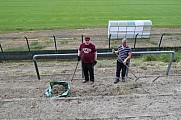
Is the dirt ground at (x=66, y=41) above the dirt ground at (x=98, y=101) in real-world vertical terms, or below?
below

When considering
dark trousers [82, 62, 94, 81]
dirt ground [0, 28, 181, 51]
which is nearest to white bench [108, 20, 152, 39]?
dirt ground [0, 28, 181, 51]

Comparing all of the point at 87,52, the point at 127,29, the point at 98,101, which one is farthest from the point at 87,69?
the point at 127,29

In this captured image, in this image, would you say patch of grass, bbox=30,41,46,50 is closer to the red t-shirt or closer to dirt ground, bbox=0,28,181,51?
dirt ground, bbox=0,28,181,51

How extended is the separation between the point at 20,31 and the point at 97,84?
59.8 ft

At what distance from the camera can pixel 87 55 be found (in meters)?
7.03

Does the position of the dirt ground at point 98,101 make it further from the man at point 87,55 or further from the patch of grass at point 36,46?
the patch of grass at point 36,46

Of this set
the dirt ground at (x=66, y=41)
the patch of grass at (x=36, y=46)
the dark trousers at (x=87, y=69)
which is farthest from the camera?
the dirt ground at (x=66, y=41)

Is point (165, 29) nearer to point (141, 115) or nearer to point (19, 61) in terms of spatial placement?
point (19, 61)

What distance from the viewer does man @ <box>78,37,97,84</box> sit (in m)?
6.97

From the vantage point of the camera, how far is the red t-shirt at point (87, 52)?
698cm

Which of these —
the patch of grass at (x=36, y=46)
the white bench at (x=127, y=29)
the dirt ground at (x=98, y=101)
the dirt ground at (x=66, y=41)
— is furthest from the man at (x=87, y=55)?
the white bench at (x=127, y=29)

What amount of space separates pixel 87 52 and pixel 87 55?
0.10 meters

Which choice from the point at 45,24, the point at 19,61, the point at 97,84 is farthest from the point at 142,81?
the point at 45,24

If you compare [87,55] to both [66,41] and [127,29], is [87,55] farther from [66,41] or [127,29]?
[127,29]
